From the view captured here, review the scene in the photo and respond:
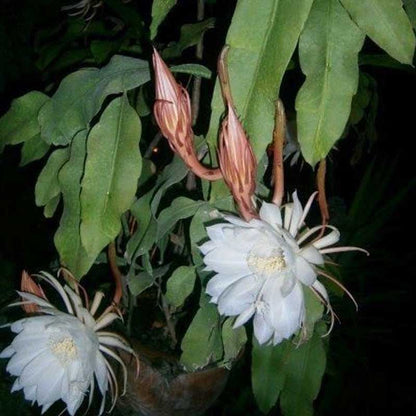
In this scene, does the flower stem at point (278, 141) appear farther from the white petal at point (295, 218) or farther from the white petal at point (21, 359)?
the white petal at point (21, 359)

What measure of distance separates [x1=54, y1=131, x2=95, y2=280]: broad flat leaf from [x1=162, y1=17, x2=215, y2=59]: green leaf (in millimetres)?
246

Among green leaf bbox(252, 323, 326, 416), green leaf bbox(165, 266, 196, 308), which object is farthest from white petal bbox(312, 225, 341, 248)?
green leaf bbox(252, 323, 326, 416)

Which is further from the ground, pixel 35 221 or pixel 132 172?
pixel 132 172

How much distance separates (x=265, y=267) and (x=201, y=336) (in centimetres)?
21

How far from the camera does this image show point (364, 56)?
109 centimetres

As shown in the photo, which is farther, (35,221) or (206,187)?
(35,221)

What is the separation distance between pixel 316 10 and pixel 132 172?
283mm

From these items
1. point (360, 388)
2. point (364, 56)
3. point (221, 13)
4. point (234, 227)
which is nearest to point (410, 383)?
point (360, 388)

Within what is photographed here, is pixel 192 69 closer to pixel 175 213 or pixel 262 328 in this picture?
pixel 175 213

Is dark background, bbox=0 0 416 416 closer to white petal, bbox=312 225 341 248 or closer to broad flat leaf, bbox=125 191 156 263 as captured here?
broad flat leaf, bbox=125 191 156 263

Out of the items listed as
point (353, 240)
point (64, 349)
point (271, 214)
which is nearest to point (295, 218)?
point (271, 214)

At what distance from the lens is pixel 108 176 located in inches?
28.3

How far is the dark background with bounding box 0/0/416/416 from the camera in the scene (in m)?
1.77

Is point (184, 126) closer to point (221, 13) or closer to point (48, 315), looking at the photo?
point (48, 315)
